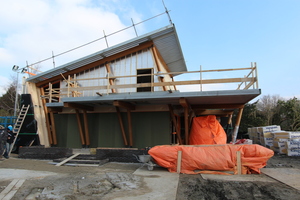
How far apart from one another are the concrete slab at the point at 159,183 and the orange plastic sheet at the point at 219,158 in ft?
2.10

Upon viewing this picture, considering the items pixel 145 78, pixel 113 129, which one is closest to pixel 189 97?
pixel 145 78

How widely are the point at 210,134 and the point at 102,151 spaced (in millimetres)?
5226

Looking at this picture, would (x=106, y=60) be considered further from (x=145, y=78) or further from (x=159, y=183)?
(x=159, y=183)

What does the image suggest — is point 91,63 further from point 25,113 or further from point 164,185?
point 164,185

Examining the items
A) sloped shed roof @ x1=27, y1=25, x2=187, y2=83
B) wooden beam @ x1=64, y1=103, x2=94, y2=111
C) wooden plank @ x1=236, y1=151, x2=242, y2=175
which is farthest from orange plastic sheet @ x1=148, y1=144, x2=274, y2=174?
sloped shed roof @ x1=27, y1=25, x2=187, y2=83

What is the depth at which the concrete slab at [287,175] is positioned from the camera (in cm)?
628

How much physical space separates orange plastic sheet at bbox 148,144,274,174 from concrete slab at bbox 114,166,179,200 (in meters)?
0.64

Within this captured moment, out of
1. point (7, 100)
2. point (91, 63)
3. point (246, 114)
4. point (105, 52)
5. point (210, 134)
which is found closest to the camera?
point (210, 134)

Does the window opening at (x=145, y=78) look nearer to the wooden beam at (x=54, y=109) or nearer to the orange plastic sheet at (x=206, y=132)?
the orange plastic sheet at (x=206, y=132)

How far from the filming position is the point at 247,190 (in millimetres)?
5598

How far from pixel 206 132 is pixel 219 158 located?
11.9 ft

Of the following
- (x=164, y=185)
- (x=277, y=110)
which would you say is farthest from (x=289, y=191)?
(x=277, y=110)

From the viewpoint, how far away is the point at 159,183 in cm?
641

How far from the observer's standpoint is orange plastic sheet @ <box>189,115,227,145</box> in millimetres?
11039
